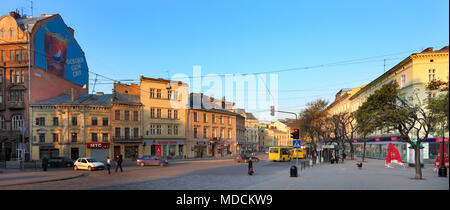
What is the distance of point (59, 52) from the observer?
53969 mm

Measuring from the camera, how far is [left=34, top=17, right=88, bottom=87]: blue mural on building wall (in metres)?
50.7

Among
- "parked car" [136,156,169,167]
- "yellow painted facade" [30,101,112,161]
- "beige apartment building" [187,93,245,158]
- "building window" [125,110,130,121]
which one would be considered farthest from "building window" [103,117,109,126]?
"beige apartment building" [187,93,245,158]

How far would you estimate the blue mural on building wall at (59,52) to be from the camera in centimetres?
5066

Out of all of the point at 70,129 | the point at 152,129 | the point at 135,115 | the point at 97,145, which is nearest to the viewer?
the point at 70,129

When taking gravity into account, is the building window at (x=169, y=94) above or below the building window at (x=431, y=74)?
below

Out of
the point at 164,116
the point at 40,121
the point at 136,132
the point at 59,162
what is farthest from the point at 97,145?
the point at 164,116

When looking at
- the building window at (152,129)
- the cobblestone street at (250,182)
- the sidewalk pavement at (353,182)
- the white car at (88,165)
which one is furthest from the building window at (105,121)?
the sidewalk pavement at (353,182)

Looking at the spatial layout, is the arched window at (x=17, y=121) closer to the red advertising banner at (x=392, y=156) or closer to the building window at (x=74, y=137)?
the building window at (x=74, y=137)

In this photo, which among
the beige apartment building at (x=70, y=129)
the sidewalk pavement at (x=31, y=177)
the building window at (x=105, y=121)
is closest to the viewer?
the sidewalk pavement at (x=31, y=177)

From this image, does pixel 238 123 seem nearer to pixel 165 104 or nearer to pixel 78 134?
pixel 165 104

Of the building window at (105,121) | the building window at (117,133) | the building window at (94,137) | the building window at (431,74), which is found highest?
the building window at (431,74)

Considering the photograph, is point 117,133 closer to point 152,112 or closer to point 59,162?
point 152,112
